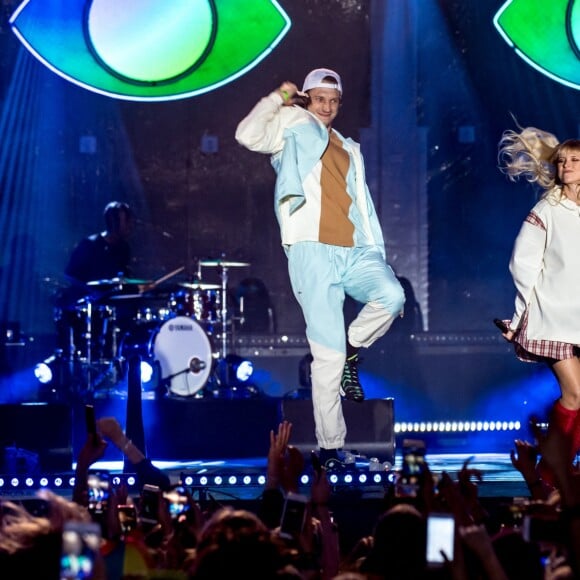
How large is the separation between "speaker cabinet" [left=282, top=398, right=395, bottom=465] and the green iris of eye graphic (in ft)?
15.0

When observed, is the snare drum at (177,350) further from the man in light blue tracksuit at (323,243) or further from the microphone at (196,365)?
the man in light blue tracksuit at (323,243)

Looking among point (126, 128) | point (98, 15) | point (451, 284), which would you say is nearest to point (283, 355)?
point (451, 284)

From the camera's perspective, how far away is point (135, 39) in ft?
34.8

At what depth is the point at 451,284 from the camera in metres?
11.8

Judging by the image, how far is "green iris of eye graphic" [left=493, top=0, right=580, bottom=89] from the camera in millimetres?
10766

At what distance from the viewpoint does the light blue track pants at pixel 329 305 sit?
679 cm

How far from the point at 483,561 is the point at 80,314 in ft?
26.7

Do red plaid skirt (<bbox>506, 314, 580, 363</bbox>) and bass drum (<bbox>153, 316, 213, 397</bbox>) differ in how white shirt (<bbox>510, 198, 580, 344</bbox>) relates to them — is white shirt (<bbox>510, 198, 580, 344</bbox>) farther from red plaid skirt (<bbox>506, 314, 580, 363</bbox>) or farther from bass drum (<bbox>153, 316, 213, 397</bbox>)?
bass drum (<bbox>153, 316, 213, 397</bbox>)

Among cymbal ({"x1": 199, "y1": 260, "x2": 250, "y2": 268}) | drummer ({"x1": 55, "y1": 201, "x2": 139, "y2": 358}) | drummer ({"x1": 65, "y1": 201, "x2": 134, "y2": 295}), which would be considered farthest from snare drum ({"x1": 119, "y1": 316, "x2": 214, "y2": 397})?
drummer ({"x1": 65, "y1": 201, "x2": 134, "y2": 295})

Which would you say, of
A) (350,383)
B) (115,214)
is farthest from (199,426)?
(115,214)

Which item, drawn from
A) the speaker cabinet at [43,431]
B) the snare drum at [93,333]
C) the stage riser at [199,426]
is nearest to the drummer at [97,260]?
the snare drum at [93,333]

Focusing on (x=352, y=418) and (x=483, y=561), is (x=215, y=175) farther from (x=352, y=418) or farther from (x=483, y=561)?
(x=483, y=561)

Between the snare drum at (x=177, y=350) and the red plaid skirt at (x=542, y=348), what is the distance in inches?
171

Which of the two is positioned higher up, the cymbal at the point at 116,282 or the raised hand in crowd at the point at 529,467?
the cymbal at the point at 116,282
